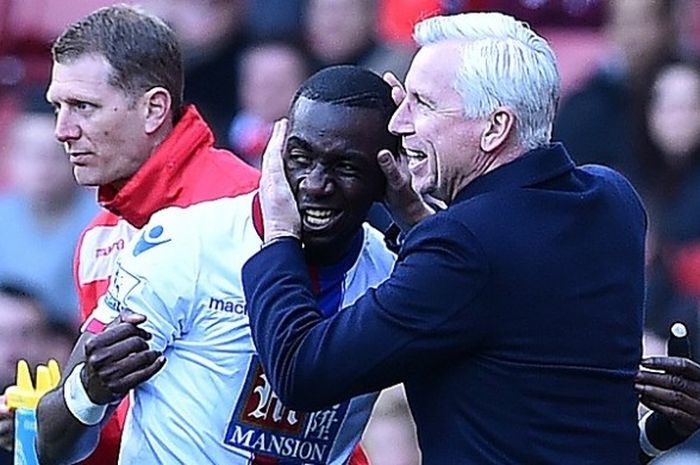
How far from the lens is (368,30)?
20.8 feet

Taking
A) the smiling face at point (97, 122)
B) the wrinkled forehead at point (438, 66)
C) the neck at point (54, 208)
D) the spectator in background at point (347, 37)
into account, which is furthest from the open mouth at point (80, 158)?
the neck at point (54, 208)

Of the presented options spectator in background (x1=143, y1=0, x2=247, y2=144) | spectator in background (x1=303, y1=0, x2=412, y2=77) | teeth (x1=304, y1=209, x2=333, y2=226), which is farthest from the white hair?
spectator in background (x1=143, y1=0, x2=247, y2=144)

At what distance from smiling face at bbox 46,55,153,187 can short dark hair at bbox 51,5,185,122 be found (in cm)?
2

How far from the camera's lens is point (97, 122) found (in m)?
3.55

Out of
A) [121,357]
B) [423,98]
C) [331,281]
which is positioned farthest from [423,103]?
[121,357]

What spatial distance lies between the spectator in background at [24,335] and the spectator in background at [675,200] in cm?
214

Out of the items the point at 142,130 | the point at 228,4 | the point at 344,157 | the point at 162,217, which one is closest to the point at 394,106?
the point at 344,157

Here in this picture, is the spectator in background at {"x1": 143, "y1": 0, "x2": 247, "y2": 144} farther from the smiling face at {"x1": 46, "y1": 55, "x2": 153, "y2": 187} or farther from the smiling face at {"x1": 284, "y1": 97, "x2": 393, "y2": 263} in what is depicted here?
the smiling face at {"x1": 284, "y1": 97, "x2": 393, "y2": 263}

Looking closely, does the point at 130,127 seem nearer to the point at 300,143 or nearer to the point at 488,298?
the point at 300,143

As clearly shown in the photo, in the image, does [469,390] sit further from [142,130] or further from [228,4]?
[228,4]

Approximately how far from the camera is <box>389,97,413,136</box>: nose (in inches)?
116

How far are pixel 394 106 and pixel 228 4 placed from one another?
3.56 m

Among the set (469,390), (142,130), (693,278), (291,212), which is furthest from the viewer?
(693,278)

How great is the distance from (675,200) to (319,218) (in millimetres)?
3184
